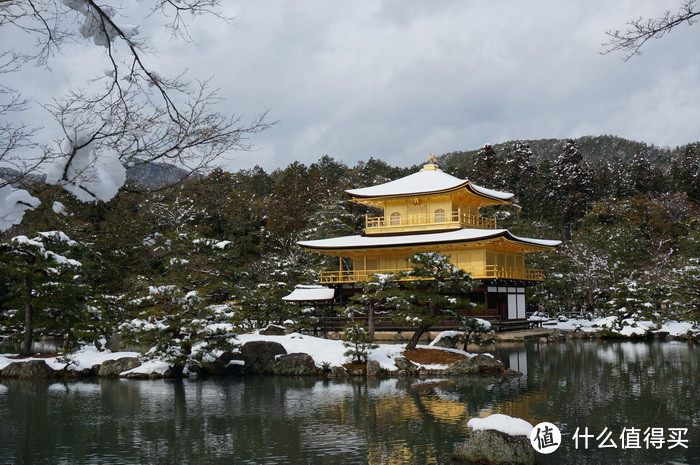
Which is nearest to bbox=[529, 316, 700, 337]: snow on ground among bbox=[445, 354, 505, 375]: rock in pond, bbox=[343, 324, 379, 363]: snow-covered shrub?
bbox=[445, 354, 505, 375]: rock in pond

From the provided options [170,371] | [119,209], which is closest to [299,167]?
[170,371]

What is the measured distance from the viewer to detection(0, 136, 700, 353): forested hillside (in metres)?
4.22

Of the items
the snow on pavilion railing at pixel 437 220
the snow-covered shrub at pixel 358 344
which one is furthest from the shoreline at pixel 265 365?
the snow on pavilion railing at pixel 437 220

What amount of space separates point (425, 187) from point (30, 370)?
799 inches

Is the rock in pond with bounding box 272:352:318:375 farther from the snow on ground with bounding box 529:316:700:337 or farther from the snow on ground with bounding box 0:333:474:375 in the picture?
the snow on ground with bounding box 529:316:700:337

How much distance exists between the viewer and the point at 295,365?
18219mm

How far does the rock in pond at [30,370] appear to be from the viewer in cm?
1827

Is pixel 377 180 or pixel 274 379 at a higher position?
pixel 377 180

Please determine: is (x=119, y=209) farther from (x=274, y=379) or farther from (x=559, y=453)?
(x=274, y=379)

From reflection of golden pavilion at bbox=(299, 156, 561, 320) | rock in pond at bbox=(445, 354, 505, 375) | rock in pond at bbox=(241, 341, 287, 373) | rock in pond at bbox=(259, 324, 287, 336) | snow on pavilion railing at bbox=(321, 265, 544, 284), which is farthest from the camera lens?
reflection of golden pavilion at bbox=(299, 156, 561, 320)

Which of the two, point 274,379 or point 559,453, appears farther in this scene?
point 274,379

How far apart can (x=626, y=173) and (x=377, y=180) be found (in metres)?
24.6

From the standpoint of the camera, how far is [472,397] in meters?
13.4

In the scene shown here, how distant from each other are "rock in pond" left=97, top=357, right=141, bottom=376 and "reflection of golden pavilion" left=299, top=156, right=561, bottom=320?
41.3ft
